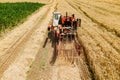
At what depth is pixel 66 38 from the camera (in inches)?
694

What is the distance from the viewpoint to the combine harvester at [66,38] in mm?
14530

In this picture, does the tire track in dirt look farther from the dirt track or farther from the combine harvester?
the combine harvester

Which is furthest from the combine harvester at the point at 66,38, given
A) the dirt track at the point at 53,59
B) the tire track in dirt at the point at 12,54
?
the tire track in dirt at the point at 12,54

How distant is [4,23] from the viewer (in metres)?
24.5

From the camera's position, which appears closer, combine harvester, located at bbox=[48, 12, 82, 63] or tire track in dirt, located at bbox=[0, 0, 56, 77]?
tire track in dirt, located at bbox=[0, 0, 56, 77]

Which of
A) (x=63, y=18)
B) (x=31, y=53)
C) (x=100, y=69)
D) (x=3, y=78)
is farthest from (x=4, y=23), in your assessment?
(x=100, y=69)

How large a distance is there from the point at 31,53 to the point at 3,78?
3.84m

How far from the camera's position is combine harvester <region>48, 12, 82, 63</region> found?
1453cm

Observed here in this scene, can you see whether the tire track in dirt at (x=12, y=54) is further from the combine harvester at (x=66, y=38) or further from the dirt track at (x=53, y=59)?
the combine harvester at (x=66, y=38)

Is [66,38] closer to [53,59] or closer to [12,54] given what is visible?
[53,59]

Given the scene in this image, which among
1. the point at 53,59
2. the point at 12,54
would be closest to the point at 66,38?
the point at 53,59

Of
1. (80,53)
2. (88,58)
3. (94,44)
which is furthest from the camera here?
(94,44)

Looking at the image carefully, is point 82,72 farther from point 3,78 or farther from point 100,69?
point 3,78

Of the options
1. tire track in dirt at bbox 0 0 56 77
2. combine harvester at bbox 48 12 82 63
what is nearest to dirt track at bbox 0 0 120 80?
tire track in dirt at bbox 0 0 56 77
